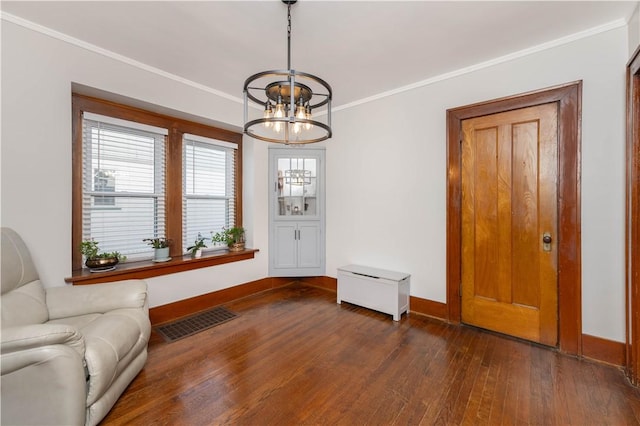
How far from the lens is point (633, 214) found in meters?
1.95

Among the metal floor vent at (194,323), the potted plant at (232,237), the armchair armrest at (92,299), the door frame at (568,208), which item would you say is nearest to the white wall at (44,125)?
the armchair armrest at (92,299)

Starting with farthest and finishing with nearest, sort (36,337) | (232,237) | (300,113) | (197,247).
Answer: (232,237) < (197,247) < (300,113) < (36,337)

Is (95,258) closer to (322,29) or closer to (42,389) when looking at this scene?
(42,389)

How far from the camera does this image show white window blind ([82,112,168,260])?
106 inches

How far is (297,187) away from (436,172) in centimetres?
193

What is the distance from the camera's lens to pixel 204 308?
10.7 feet

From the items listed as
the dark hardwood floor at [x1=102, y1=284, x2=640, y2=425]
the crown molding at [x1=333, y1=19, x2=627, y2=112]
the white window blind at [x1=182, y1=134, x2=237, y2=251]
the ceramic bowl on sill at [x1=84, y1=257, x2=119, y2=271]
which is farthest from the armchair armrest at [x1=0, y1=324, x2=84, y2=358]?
the crown molding at [x1=333, y1=19, x2=627, y2=112]

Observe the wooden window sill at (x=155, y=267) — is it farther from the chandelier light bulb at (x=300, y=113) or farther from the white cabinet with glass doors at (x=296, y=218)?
the chandelier light bulb at (x=300, y=113)

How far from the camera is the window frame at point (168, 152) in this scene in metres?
2.59

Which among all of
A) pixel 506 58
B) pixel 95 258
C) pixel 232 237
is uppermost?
pixel 506 58

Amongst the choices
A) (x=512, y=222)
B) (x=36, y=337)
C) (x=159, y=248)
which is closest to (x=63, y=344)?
(x=36, y=337)

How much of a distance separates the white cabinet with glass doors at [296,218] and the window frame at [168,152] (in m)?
0.54

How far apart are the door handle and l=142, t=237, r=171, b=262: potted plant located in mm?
3809

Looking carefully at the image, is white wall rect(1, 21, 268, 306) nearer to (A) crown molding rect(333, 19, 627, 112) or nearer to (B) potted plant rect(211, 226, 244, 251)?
(B) potted plant rect(211, 226, 244, 251)
